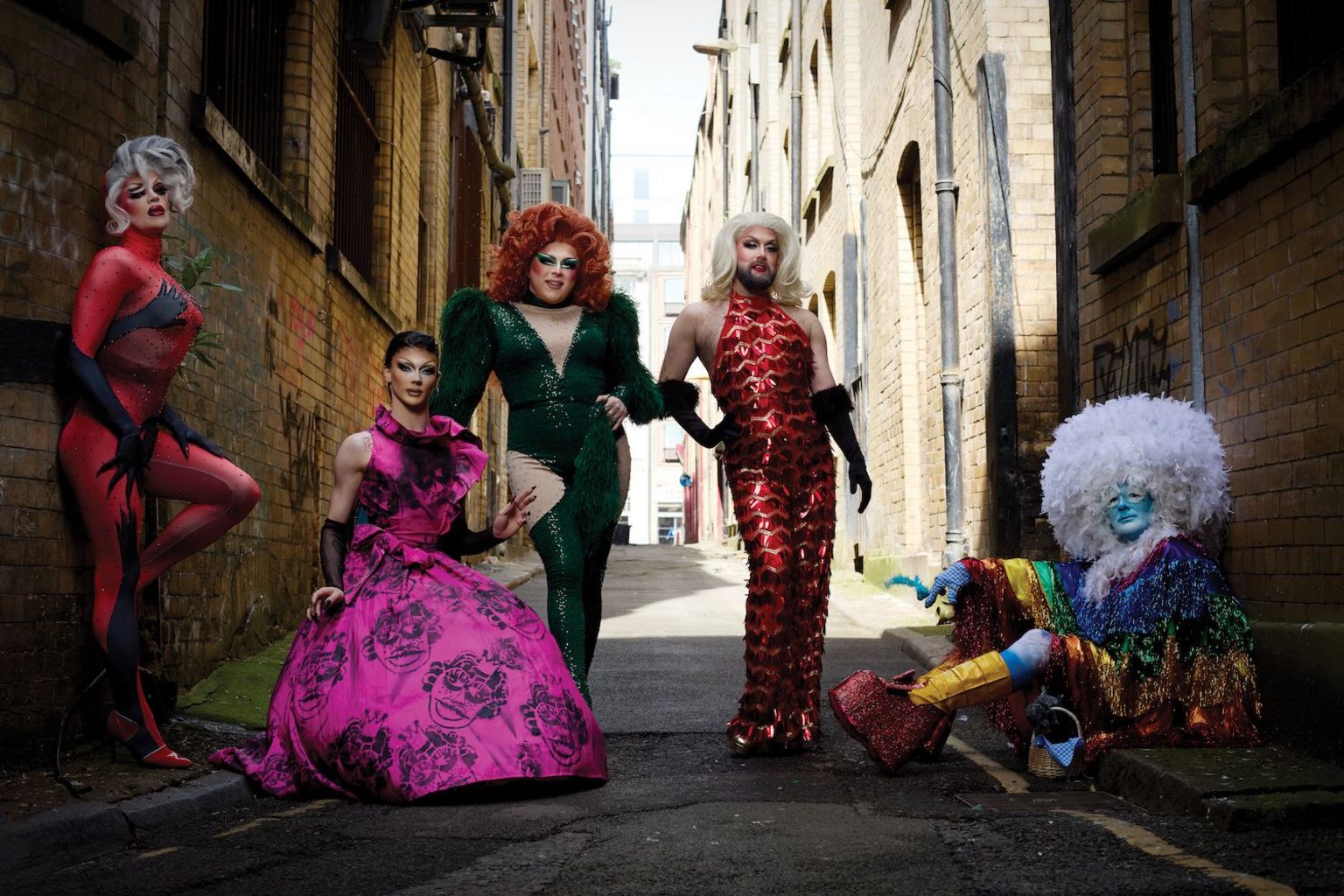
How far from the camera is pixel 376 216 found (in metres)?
11.5

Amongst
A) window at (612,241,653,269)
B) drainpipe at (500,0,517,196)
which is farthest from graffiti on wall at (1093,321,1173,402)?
window at (612,241,653,269)

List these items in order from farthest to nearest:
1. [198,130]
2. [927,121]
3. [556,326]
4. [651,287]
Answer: [651,287] → [927,121] → [198,130] → [556,326]

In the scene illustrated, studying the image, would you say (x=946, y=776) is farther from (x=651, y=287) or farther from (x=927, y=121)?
(x=651, y=287)

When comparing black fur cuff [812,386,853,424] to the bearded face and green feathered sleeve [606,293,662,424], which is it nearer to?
the bearded face

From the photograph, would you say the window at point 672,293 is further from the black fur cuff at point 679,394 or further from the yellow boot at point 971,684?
the yellow boot at point 971,684

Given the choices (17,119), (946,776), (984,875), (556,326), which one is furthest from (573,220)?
(984,875)

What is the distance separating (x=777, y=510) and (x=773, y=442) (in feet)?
0.88


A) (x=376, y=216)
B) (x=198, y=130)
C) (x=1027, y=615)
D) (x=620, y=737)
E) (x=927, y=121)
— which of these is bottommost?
(x=620, y=737)

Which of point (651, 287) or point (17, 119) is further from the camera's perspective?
point (651, 287)

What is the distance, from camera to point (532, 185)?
23469mm

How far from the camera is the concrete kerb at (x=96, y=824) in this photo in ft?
11.1

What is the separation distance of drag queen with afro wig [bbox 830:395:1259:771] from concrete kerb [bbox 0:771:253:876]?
2057 mm

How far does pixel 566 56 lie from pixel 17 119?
33.9 meters

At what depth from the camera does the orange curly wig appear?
507 cm
